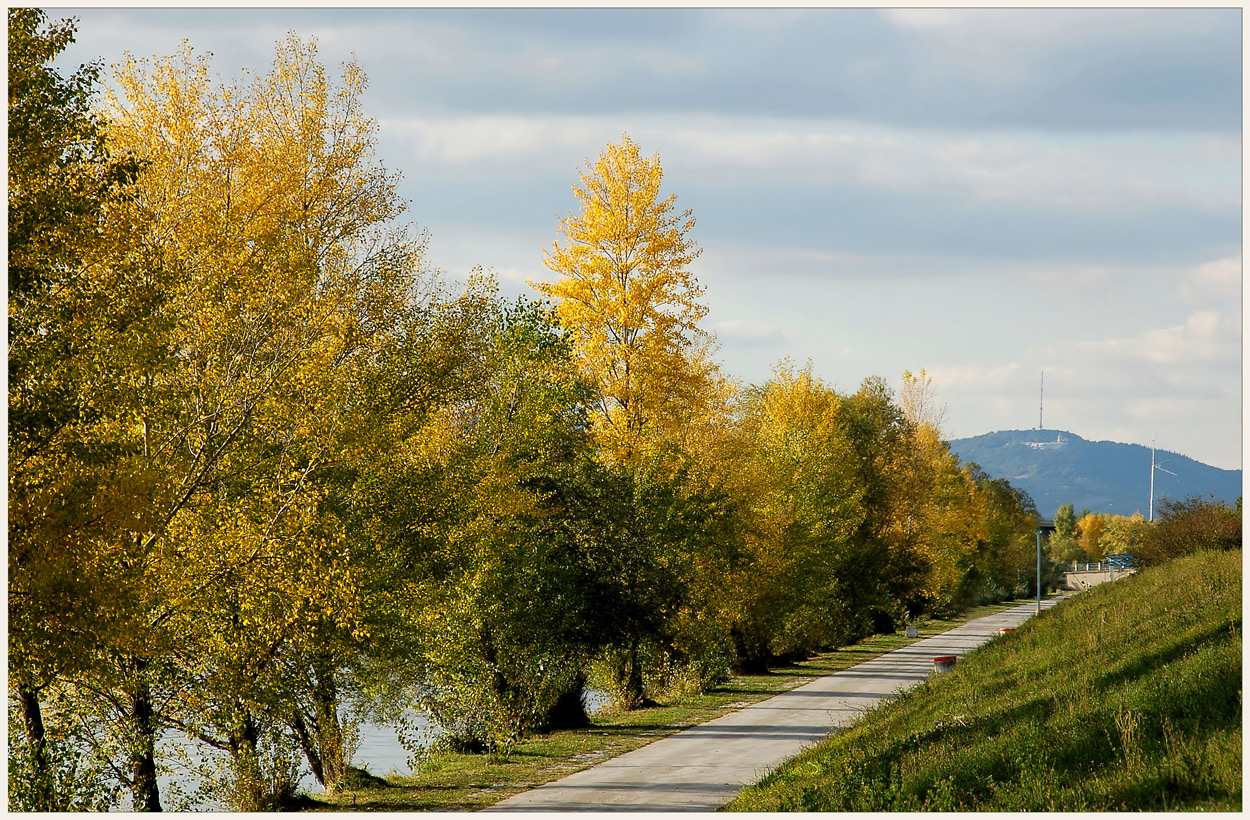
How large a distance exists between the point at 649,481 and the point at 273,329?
10434 mm

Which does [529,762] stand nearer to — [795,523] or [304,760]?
[304,760]

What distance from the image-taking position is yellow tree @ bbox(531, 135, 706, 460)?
2714 centimetres

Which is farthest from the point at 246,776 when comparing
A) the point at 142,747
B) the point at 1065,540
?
the point at 1065,540

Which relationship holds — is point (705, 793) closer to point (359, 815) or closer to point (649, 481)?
point (359, 815)

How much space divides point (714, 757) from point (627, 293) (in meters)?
13.3

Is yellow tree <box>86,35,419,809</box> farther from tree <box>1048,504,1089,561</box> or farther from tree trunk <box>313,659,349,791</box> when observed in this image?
tree <box>1048,504,1089,561</box>

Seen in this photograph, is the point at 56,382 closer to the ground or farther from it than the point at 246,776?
farther from it

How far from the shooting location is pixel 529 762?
17.9 metres

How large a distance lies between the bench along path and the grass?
0.51 metres

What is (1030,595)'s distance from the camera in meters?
87.4

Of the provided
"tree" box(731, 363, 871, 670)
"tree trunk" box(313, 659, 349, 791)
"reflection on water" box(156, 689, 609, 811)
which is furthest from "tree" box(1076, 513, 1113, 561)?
"tree trunk" box(313, 659, 349, 791)

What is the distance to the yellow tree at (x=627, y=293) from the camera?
2714cm

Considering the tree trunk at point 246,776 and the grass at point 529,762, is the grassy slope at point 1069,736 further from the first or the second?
the tree trunk at point 246,776

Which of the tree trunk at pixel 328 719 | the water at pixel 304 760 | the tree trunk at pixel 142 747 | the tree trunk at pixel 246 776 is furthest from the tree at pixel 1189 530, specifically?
Answer: the tree trunk at pixel 142 747
